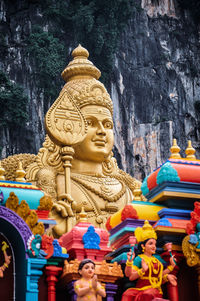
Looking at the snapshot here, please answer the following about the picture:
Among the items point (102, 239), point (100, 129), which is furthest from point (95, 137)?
point (102, 239)

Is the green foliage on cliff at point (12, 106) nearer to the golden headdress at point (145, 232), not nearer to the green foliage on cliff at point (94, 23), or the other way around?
the green foliage on cliff at point (94, 23)

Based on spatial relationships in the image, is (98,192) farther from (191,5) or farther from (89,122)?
(191,5)

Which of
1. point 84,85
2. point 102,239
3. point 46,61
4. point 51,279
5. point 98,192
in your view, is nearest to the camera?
point 51,279

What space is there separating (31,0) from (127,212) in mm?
29925

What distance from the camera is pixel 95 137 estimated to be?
1530 cm

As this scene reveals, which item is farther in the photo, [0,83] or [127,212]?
[0,83]

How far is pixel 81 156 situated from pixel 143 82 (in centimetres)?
2304

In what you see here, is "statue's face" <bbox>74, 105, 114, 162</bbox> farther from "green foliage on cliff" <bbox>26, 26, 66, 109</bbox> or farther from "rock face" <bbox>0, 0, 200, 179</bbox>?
"green foliage on cliff" <bbox>26, 26, 66, 109</bbox>

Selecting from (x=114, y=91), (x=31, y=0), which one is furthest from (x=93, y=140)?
(x=31, y=0)

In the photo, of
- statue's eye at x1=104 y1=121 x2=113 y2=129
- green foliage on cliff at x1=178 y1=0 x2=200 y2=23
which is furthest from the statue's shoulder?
green foliage on cliff at x1=178 y1=0 x2=200 y2=23

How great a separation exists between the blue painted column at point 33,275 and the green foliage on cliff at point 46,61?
26.4 metres

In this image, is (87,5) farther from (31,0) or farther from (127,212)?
(127,212)

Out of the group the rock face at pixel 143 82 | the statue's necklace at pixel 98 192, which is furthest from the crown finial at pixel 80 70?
the rock face at pixel 143 82

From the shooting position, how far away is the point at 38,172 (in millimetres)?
15078
